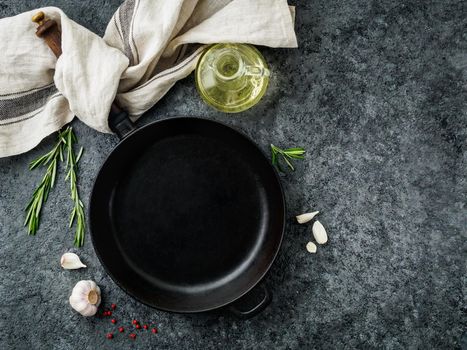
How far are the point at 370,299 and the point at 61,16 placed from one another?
1.07m

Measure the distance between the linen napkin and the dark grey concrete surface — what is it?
8cm

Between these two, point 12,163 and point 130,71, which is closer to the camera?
point 130,71

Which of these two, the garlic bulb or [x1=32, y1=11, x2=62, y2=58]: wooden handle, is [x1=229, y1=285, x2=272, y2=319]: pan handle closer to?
the garlic bulb

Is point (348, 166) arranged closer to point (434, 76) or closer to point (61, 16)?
point (434, 76)

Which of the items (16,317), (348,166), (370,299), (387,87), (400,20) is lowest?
(370,299)

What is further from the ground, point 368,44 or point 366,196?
point 368,44

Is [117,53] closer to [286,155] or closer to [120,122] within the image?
[120,122]

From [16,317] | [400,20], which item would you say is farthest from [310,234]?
[16,317]

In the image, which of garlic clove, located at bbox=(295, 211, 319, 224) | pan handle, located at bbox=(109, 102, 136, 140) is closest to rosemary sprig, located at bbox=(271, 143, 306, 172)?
garlic clove, located at bbox=(295, 211, 319, 224)

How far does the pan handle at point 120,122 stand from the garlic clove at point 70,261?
0.35m

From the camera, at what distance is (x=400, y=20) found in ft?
4.17

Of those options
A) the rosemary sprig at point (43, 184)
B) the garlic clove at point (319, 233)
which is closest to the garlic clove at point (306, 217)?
the garlic clove at point (319, 233)

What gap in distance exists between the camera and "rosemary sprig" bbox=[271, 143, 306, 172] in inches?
49.3

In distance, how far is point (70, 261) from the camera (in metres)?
1.28
